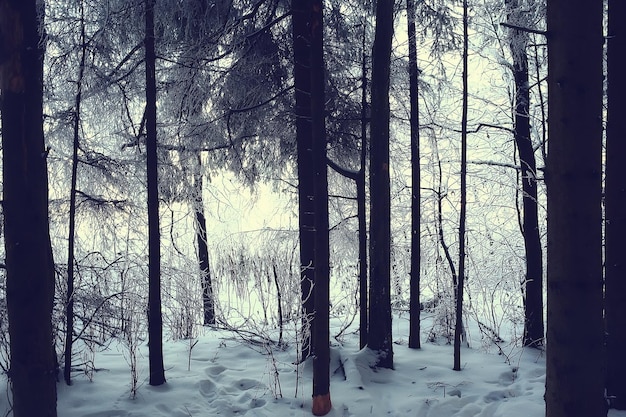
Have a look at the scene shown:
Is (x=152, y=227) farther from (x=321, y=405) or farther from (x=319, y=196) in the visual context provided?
(x=321, y=405)

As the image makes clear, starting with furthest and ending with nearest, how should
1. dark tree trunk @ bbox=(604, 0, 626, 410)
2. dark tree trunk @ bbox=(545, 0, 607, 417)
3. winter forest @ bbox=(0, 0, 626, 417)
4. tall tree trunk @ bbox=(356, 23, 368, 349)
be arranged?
tall tree trunk @ bbox=(356, 23, 368, 349) → dark tree trunk @ bbox=(604, 0, 626, 410) → winter forest @ bbox=(0, 0, 626, 417) → dark tree trunk @ bbox=(545, 0, 607, 417)

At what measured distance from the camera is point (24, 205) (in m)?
4.38

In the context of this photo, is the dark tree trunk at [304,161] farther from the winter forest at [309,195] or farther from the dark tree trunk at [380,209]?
the dark tree trunk at [380,209]

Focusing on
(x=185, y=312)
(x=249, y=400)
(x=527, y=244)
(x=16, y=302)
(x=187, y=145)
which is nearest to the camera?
(x=16, y=302)

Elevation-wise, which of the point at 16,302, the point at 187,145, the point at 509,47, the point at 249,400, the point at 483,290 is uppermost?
the point at 509,47

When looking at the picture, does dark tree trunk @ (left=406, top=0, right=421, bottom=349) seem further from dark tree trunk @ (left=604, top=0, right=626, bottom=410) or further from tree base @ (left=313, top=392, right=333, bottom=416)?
dark tree trunk @ (left=604, top=0, right=626, bottom=410)

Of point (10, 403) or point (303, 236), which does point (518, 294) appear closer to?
point (303, 236)

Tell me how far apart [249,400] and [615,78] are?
5.15m

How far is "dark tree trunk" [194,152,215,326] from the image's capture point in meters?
9.18

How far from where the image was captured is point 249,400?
5.98 metres

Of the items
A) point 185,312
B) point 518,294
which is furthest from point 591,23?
point 185,312

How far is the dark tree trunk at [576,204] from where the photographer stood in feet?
11.0

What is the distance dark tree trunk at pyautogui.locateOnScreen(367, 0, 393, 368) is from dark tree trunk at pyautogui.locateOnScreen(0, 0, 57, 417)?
391 cm

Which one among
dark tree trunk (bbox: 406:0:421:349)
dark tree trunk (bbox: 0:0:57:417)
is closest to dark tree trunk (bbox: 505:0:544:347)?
dark tree trunk (bbox: 406:0:421:349)
